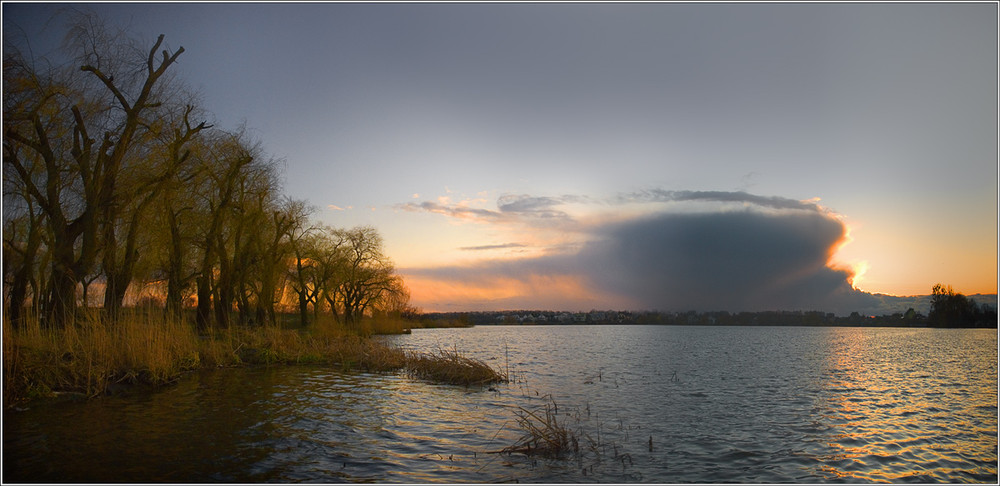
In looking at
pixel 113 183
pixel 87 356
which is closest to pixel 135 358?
pixel 87 356

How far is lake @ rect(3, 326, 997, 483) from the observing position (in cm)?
912

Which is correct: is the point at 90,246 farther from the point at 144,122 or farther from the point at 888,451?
the point at 888,451

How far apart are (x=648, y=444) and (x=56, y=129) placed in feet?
68.9

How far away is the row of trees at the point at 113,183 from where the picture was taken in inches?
719

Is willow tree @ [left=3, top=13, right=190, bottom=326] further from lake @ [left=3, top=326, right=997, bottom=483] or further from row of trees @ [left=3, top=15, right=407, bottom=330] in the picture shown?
lake @ [left=3, top=326, right=997, bottom=483]

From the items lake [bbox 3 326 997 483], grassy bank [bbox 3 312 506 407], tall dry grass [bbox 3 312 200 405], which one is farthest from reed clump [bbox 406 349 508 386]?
tall dry grass [bbox 3 312 200 405]

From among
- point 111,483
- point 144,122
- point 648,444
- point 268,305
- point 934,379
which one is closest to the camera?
point 111,483

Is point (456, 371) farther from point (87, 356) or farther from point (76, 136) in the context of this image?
point (76, 136)

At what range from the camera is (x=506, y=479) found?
29.4 ft

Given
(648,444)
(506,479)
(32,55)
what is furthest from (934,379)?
(32,55)

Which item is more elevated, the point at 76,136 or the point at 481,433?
the point at 76,136

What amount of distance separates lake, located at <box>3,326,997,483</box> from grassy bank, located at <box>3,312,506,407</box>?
30.9 inches

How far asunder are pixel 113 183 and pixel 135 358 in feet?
25.1

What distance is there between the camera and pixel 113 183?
19688 mm
